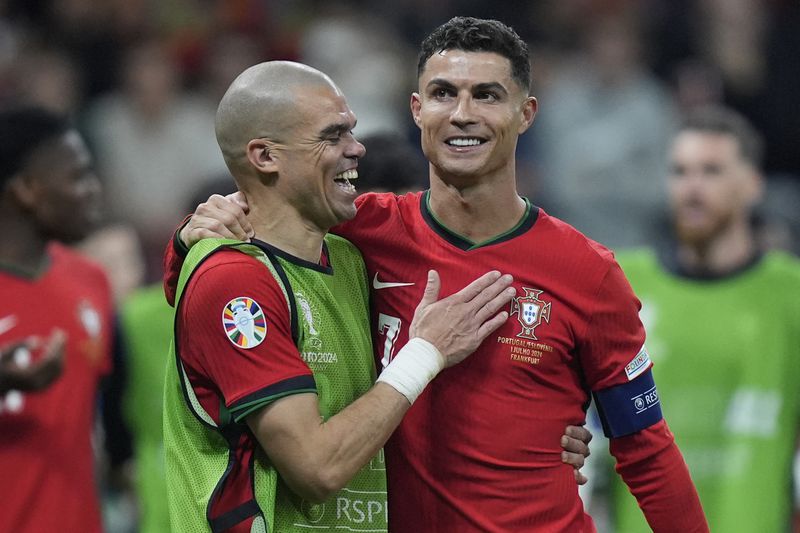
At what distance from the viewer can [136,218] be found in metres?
11.2

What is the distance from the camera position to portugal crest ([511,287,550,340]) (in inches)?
170

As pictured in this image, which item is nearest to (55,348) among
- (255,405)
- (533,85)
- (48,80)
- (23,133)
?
(23,133)

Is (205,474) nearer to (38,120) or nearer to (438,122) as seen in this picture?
(438,122)

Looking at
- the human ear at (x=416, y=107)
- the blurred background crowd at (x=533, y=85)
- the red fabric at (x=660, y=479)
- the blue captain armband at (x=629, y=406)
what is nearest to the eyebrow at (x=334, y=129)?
the human ear at (x=416, y=107)

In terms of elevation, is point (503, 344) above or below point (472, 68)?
below

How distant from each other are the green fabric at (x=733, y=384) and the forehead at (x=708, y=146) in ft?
1.96

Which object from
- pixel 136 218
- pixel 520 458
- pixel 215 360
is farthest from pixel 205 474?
pixel 136 218

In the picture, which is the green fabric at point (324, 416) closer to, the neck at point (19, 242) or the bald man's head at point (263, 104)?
the bald man's head at point (263, 104)

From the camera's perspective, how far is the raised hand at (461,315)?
416 centimetres

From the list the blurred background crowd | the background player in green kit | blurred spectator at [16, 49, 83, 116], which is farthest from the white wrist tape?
blurred spectator at [16, 49, 83, 116]

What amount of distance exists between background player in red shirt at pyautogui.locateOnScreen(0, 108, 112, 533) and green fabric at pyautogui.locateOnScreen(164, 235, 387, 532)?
5.37 feet

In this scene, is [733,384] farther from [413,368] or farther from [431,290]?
[413,368]

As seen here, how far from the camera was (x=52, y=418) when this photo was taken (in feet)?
19.5

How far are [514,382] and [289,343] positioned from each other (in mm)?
770
